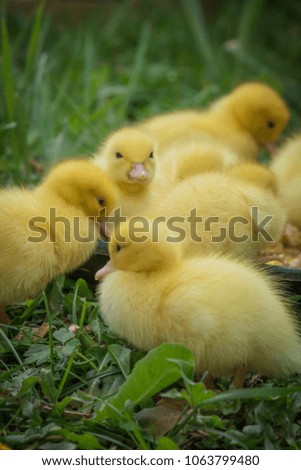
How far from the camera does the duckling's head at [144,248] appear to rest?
6.45ft

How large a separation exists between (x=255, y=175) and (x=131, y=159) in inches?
16.7

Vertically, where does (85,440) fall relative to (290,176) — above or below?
below

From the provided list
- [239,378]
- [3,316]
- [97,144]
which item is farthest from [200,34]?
[239,378]

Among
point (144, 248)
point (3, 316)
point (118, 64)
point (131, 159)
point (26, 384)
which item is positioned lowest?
point (26, 384)

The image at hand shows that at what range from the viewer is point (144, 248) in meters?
1.97

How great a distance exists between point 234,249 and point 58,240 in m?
0.50

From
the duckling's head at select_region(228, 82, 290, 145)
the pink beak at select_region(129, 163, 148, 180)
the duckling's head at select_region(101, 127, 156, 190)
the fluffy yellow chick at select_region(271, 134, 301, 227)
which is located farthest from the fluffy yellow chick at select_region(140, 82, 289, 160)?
the pink beak at select_region(129, 163, 148, 180)

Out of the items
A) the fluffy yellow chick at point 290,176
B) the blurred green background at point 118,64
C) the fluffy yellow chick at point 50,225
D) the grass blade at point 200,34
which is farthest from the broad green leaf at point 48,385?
the grass blade at point 200,34

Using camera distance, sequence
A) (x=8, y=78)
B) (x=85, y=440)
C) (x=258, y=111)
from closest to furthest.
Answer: (x=85, y=440), (x=8, y=78), (x=258, y=111)

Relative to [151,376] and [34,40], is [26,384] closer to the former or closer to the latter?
[151,376]

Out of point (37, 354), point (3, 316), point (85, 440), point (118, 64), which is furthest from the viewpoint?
point (118, 64)

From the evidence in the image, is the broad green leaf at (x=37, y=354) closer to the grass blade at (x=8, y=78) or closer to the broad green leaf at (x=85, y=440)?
the broad green leaf at (x=85, y=440)

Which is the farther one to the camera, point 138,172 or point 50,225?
point 138,172

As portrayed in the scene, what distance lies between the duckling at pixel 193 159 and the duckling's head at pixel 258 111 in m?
0.46
